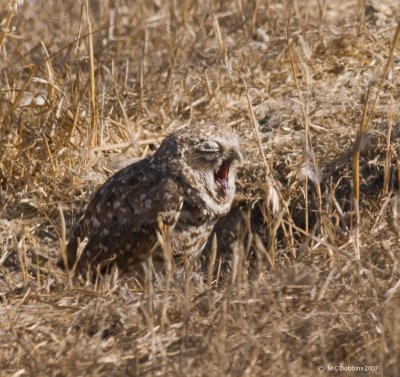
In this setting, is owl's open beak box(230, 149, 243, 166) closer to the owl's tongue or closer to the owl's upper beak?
Result: the owl's upper beak

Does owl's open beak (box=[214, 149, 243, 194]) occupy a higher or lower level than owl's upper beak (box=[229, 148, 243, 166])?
lower

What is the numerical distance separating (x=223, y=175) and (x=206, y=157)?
20 cm

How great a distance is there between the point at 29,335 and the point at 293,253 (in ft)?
4.66

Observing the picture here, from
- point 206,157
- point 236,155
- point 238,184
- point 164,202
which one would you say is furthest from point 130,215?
point 238,184

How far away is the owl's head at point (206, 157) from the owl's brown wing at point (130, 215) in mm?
120

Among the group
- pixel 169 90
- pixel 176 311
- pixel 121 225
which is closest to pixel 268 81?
pixel 169 90

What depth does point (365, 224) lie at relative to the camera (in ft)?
16.5

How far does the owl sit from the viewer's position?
216 inches

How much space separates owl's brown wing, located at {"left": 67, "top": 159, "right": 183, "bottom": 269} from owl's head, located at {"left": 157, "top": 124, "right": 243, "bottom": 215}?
12 centimetres

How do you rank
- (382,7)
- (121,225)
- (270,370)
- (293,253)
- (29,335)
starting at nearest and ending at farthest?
(270,370), (29,335), (293,253), (121,225), (382,7)

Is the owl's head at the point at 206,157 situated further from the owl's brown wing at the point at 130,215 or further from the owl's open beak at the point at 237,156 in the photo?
the owl's brown wing at the point at 130,215

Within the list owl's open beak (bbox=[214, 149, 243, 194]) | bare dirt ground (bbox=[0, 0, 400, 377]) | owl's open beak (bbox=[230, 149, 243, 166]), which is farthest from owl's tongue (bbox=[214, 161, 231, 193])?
bare dirt ground (bbox=[0, 0, 400, 377])

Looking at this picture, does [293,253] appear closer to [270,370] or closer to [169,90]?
[270,370]

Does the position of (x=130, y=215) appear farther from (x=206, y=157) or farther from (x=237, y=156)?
(x=237, y=156)
